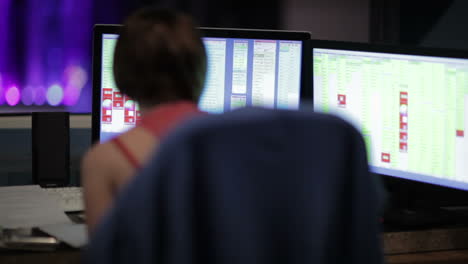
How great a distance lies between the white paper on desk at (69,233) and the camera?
138 cm

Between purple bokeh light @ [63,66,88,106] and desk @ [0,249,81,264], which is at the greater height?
purple bokeh light @ [63,66,88,106]

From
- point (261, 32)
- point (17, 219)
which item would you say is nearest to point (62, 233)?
point (17, 219)

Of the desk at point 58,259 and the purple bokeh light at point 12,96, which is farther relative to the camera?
the purple bokeh light at point 12,96

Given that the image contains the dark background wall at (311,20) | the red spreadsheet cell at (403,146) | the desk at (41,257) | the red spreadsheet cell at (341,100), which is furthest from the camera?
the dark background wall at (311,20)

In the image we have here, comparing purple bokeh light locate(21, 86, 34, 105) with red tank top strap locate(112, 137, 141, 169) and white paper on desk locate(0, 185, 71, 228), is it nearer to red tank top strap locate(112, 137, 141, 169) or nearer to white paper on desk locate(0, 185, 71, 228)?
white paper on desk locate(0, 185, 71, 228)

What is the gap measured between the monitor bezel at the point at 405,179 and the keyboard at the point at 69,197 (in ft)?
2.17

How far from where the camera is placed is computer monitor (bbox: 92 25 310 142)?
1845 mm

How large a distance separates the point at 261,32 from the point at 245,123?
3.73ft

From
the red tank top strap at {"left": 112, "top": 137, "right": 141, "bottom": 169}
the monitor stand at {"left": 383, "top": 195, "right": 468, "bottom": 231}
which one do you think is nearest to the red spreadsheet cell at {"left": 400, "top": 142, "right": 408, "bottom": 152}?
the monitor stand at {"left": 383, "top": 195, "right": 468, "bottom": 231}

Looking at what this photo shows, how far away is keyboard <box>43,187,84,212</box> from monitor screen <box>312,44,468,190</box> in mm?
655

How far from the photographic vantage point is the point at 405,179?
163 cm

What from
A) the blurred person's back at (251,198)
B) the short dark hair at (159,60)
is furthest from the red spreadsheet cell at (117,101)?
the blurred person's back at (251,198)

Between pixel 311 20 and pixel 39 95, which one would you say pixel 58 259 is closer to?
pixel 39 95

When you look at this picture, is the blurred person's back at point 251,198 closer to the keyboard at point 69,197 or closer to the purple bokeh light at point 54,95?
the keyboard at point 69,197
